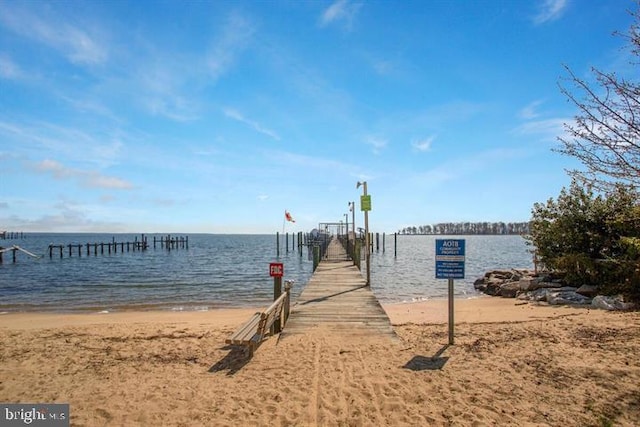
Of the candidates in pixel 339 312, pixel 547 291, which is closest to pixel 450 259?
pixel 339 312

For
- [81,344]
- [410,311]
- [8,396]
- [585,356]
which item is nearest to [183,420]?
[8,396]

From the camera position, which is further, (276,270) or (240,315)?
(240,315)

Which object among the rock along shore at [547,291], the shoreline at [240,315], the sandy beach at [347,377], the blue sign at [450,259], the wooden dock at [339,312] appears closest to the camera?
the sandy beach at [347,377]

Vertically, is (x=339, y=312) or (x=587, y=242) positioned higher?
(x=587, y=242)

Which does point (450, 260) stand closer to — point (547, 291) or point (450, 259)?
point (450, 259)

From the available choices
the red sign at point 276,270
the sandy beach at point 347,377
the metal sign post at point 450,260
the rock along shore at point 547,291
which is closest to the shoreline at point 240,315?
the rock along shore at point 547,291

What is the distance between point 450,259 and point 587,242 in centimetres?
948

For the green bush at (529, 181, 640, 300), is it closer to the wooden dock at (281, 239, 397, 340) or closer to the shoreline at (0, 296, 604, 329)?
the shoreline at (0, 296, 604, 329)

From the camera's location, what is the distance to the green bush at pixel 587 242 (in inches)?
430

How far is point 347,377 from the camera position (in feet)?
16.8

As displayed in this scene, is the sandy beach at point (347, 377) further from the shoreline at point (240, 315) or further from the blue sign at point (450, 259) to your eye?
the shoreline at point (240, 315)

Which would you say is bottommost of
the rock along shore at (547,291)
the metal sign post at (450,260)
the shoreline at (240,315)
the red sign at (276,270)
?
the shoreline at (240,315)

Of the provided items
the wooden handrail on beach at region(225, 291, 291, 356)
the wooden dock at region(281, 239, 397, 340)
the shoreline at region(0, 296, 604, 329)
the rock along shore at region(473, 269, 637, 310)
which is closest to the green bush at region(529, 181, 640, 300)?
the rock along shore at region(473, 269, 637, 310)

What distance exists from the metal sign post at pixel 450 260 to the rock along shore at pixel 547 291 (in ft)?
20.5
